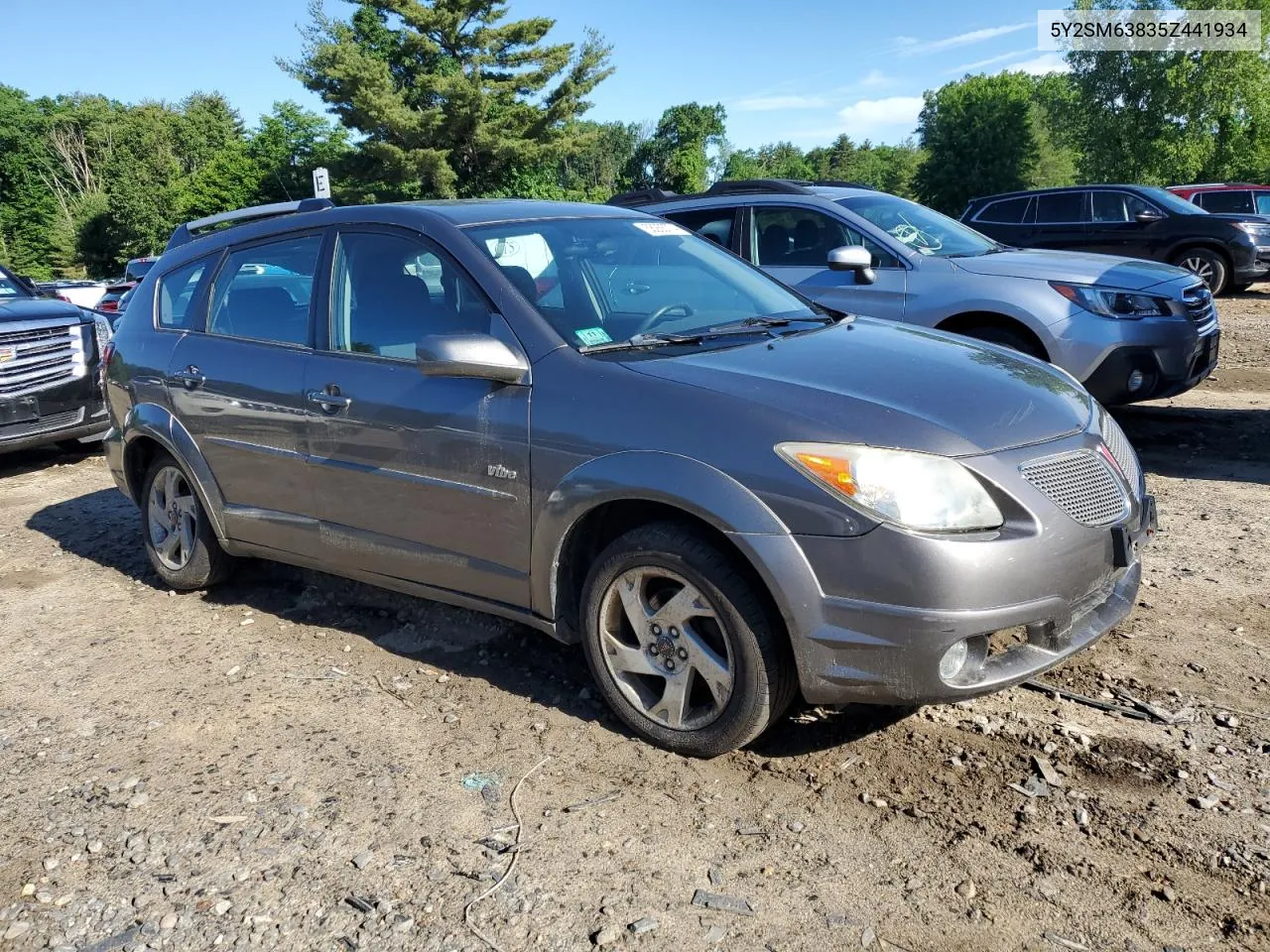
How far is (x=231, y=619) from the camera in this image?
16.3 ft

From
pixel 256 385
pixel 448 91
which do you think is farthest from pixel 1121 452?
pixel 448 91

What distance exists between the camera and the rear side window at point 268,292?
14.6ft

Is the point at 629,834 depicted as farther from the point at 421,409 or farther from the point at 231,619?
the point at 231,619

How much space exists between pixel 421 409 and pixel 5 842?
6.04ft

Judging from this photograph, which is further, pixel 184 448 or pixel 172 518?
pixel 172 518

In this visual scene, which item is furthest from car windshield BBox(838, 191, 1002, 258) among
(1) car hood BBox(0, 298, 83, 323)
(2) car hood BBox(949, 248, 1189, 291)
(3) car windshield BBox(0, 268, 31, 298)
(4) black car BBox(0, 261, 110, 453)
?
(3) car windshield BBox(0, 268, 31, 298)

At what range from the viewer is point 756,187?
830 centimetres

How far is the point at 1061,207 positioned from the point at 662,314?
14.5 meters

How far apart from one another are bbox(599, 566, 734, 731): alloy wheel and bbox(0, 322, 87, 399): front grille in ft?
22.5

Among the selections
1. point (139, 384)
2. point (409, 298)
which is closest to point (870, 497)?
point (409, 298)

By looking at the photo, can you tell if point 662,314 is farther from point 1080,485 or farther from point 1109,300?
point 1109,300

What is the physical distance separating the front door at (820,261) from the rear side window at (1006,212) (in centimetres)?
1007

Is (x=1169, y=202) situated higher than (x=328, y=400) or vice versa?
(x=1169, y=202)

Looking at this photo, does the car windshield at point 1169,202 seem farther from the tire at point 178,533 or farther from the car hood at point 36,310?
the tire at point 178,533
